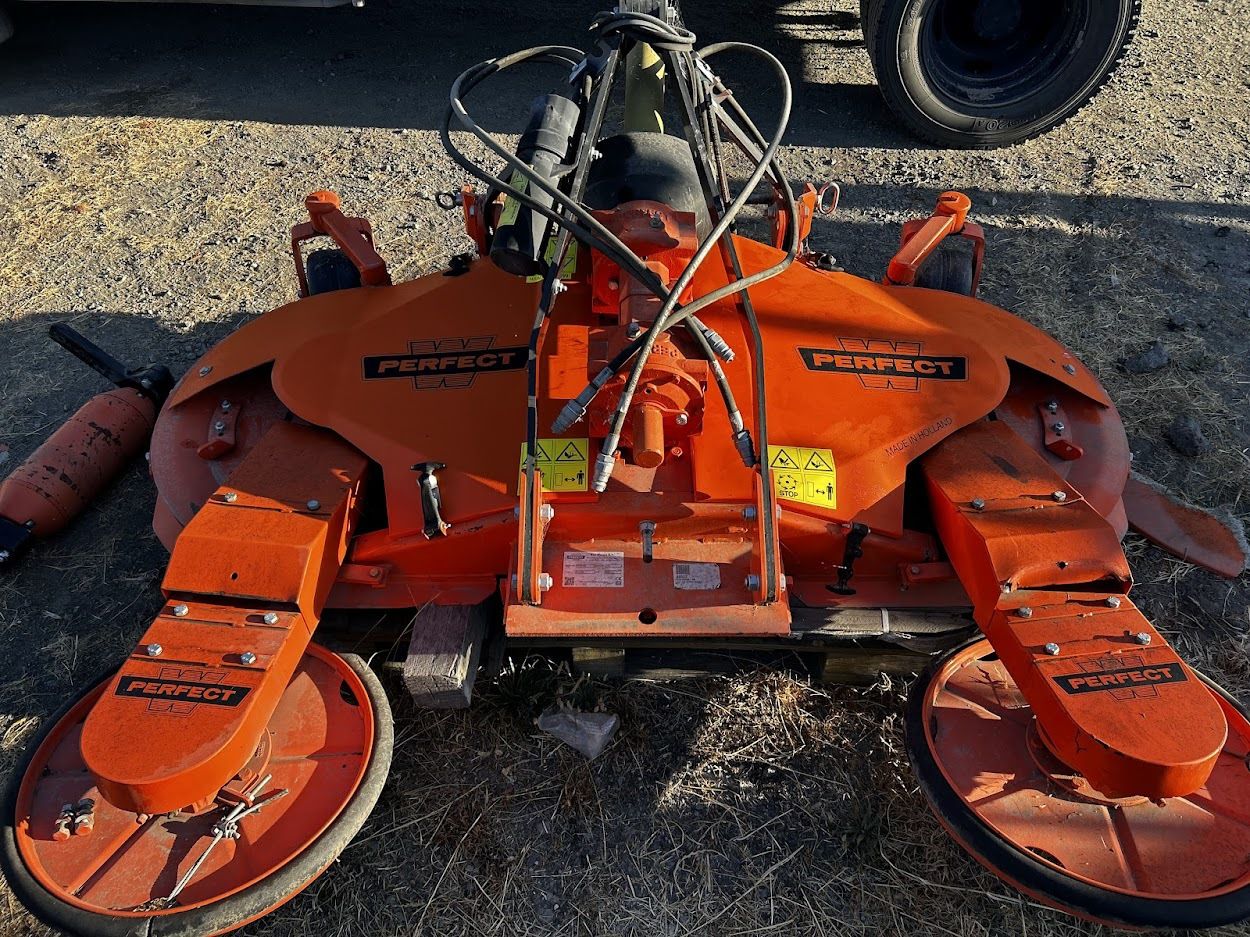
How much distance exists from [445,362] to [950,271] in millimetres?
1803

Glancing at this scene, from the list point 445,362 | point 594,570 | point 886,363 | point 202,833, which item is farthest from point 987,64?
point 202,833

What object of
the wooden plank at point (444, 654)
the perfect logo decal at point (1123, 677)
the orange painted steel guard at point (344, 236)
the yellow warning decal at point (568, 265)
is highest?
the yellow warning decal at point (568, 265)

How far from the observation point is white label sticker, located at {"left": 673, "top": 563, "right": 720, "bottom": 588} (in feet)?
7.02

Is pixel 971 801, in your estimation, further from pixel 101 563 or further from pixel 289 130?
pixel 289 130

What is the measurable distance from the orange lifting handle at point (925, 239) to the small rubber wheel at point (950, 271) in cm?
7

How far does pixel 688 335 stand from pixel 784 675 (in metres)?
1.09

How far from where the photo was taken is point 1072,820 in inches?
80.4

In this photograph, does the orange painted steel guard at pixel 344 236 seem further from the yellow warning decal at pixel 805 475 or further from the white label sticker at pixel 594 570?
the yellow warning decal at pixel 805 475

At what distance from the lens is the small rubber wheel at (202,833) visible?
1.90 metres

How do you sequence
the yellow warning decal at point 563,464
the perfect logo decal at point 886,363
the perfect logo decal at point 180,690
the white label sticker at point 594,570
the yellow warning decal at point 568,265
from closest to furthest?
the perfect logo decal at point 180,690 < the white label sticker at point 594,570 < the yellow warning decal at point 563,464 < the perfect logo decal at point 886,363 < the yellow warning decal at point 568,265

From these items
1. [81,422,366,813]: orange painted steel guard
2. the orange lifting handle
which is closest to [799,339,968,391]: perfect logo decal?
the orange lifting handle

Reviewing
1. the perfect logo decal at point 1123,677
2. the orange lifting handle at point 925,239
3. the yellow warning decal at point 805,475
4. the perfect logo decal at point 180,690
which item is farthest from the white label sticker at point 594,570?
the orange lifting handle at point 925,239

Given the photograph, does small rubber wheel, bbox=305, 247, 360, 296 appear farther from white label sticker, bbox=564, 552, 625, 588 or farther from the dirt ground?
white label sticker, bbox=564, 552, 625, 588

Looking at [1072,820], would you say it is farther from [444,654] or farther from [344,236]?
[344,236]
